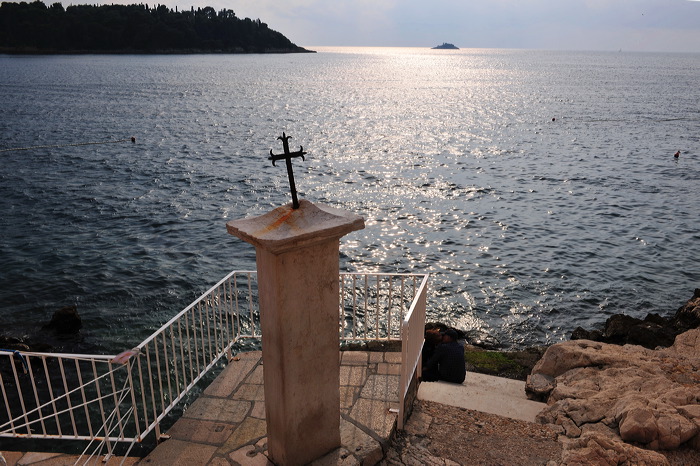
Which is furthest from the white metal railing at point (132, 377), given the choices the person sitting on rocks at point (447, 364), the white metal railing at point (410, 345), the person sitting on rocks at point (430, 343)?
the person sitting on rocks at point (447, 364)

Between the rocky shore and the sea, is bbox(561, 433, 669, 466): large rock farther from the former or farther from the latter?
the sea

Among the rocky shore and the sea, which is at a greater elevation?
the rocky shore

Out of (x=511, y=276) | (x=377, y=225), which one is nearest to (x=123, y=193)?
(x=377, y=225)

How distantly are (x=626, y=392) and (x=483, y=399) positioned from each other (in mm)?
1748

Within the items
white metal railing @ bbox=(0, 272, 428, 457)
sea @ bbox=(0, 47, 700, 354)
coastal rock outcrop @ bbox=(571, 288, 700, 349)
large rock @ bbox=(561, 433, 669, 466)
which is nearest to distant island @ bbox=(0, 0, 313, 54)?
sea @ bbox=(0, 47, 700, 354)

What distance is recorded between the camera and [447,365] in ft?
27.9

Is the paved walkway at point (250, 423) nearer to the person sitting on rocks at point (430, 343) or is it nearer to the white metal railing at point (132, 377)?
the white metal railing at point (132, 377)

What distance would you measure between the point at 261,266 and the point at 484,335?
449 inches

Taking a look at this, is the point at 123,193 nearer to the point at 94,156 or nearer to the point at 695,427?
the point at 94,156

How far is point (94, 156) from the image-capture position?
118 ft

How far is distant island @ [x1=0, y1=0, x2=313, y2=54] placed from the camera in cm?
15125

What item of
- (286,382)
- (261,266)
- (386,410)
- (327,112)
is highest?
(261,266)

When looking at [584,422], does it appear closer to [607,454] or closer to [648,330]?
[607,454]

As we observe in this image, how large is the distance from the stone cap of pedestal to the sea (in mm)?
10111
